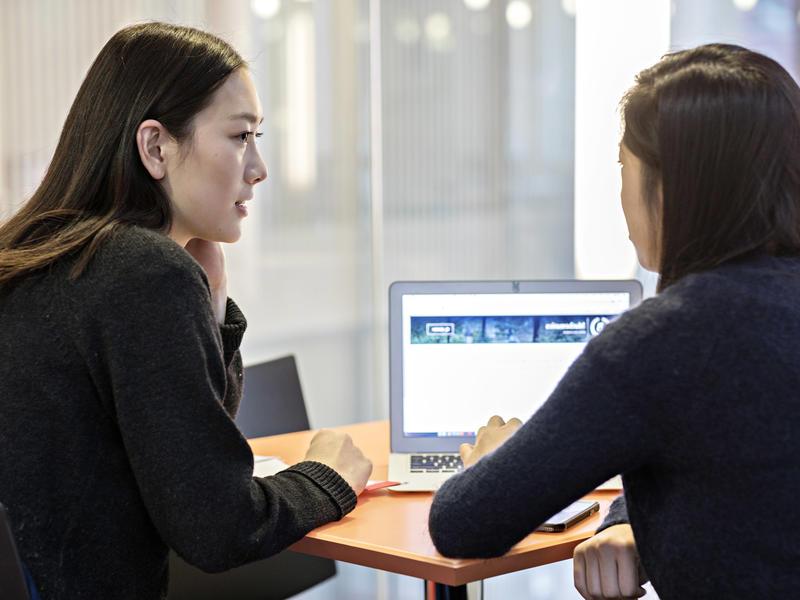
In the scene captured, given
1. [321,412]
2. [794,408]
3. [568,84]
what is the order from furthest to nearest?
[568,84], [321,412], [794,408]

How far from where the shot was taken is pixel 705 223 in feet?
3.83

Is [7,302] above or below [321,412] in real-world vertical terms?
above

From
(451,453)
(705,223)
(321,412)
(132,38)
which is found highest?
(132,38)

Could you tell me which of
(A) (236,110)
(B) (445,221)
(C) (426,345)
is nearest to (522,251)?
(B) (445,221)

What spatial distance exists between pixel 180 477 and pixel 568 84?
286cm

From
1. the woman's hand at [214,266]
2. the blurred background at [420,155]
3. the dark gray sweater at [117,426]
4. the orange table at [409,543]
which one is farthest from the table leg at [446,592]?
the blurred background at [420,155]

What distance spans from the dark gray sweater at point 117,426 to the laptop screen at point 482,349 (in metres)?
0.64

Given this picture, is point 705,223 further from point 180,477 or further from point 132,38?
point 132,38

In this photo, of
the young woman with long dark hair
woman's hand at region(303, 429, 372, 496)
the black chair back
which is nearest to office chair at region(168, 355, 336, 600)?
the black chair back

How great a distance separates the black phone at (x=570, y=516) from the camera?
153cm

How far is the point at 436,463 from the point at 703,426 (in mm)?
852

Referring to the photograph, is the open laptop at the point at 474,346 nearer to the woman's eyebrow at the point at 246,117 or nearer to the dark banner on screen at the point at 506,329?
the dark banner on screen at the point at 506,329

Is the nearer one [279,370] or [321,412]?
[279,370]

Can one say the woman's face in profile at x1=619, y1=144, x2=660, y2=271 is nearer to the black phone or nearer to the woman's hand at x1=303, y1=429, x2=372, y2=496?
the black phone
